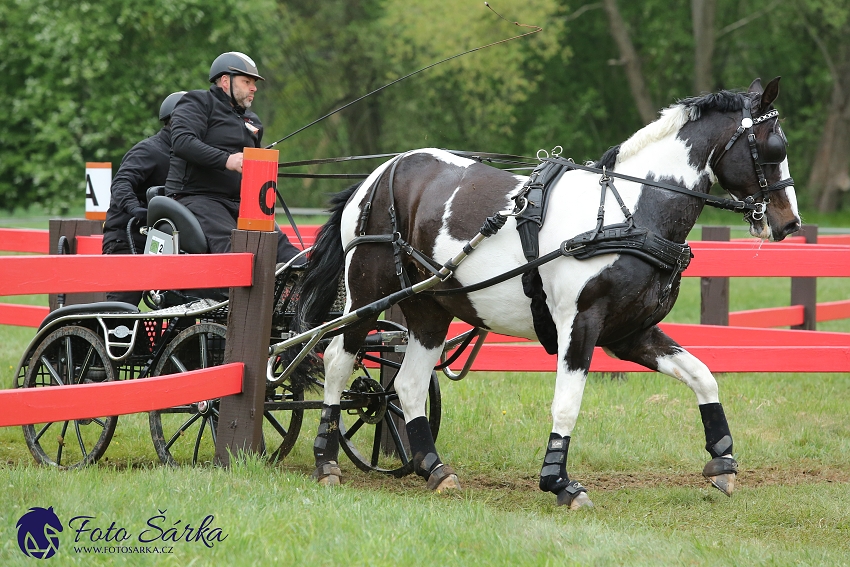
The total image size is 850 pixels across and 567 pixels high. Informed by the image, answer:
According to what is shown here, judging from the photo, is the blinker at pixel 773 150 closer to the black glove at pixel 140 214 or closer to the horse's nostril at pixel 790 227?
the horse's nostril at pixel 790 227

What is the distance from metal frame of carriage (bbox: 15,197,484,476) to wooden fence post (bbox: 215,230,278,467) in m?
0.22

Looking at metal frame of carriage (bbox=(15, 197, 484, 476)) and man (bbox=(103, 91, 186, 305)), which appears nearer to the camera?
metal frame of carriage (bbox=(15, 197, 484, 476))

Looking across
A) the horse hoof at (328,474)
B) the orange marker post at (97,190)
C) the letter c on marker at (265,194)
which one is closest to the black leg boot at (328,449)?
the horse hoof at (328,474)

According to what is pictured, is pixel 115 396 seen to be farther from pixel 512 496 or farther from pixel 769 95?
pixel 769 95

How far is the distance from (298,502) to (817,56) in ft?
96.7

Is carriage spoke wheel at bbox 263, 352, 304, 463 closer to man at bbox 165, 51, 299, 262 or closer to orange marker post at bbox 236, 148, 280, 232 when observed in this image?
man at bbox 165, 51, 299, 262

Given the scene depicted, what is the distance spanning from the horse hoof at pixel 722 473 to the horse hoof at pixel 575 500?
2.15 ft

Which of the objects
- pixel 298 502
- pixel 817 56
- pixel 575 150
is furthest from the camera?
pixel 575 150

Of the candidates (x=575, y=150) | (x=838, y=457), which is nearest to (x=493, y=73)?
(x=575, y=150)

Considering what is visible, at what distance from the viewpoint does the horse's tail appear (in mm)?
5664

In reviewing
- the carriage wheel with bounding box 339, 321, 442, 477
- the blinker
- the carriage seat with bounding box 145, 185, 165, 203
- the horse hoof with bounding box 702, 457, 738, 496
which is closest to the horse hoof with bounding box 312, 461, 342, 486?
the carriage wheel with bounding box 339, 321, 442, 477

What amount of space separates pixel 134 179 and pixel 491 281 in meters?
3.25

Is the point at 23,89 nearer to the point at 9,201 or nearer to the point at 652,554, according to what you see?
the point at 9,201

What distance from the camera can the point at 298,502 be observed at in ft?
14.0
